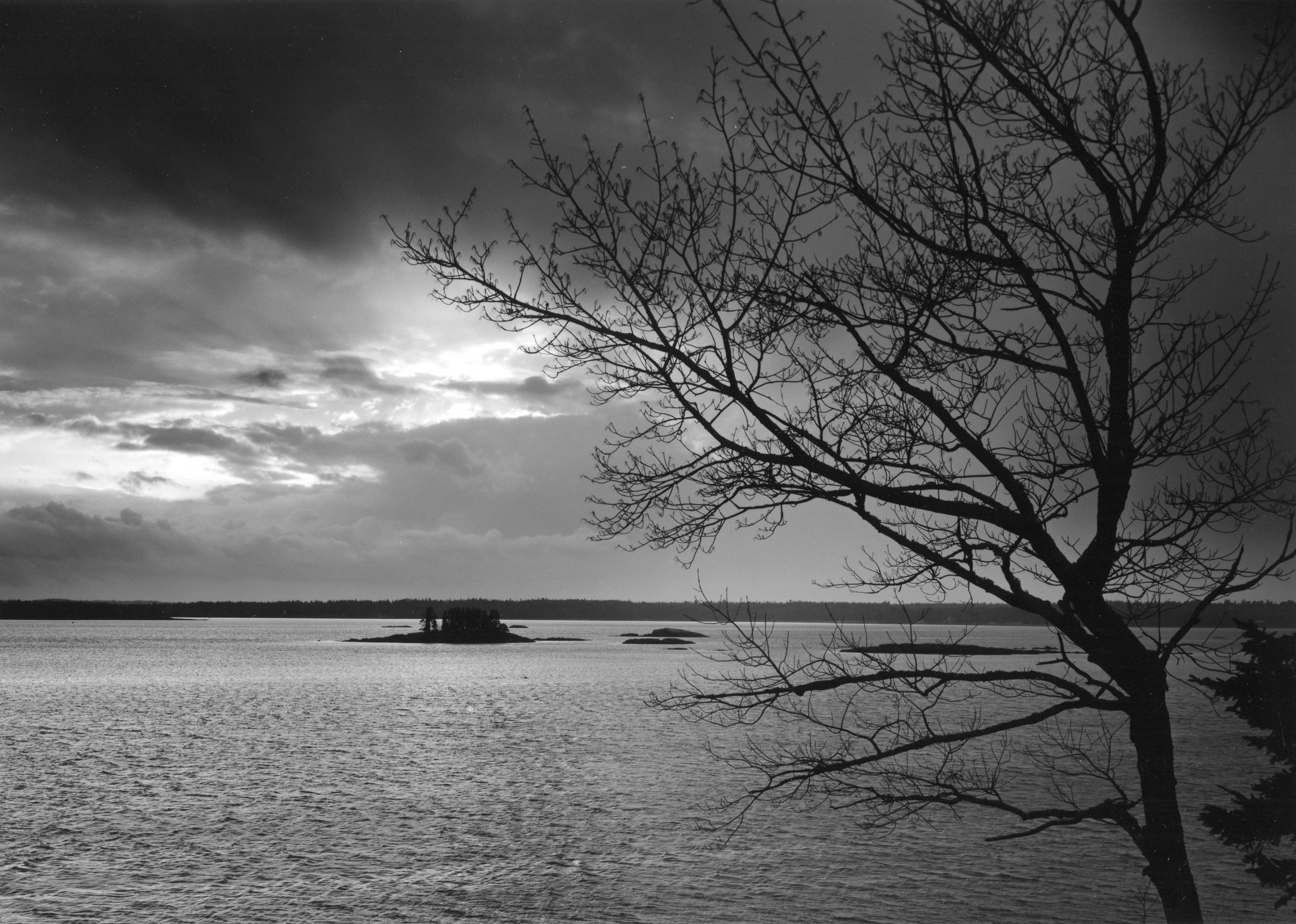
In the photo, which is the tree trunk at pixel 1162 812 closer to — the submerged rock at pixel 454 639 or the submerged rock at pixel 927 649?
the submerged rock at pixel 927 649

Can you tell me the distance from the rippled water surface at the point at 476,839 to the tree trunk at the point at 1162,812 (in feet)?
41.2

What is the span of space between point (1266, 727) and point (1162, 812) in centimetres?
754

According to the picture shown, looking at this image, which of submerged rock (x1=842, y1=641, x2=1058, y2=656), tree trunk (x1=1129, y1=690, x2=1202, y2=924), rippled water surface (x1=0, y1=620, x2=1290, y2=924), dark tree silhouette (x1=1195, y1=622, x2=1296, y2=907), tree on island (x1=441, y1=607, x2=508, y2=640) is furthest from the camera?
tree on island (x1=441, y1=607, x2=508, y2=640)

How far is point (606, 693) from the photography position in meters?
69.6

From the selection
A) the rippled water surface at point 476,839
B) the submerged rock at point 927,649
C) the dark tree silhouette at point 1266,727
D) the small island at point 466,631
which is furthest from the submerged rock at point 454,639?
the submerged rock at point 927,649

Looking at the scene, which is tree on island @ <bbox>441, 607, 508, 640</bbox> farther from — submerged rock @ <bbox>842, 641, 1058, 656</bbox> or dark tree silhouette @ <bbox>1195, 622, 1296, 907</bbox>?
submerged rock @ <bbox>842, 641, 1058, 656</bbox>

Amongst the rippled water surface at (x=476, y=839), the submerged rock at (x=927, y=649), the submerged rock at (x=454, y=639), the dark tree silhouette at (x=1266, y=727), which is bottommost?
the submerged rock at (x=454, y=639)

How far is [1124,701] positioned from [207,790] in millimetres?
32441

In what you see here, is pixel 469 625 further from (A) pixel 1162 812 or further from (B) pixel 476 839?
(A) pixel 1162 812

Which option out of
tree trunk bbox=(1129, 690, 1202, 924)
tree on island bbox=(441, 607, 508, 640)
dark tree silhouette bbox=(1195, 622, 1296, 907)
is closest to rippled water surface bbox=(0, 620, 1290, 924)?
dark tree silhouette bbox=(1195, 622, 1296, 907)

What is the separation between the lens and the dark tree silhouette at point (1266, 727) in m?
11.5

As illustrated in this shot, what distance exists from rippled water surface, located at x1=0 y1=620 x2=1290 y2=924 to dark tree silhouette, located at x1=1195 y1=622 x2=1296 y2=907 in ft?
21.6

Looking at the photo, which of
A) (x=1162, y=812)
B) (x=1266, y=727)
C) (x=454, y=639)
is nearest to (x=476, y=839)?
(x=1266, y=727)

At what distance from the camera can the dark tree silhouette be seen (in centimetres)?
1152
